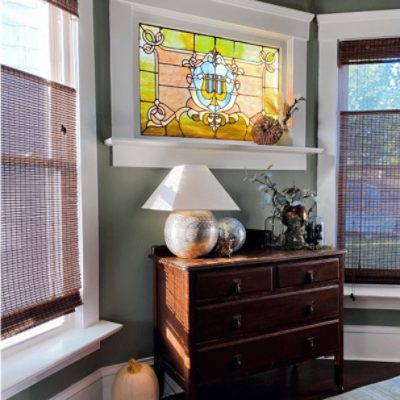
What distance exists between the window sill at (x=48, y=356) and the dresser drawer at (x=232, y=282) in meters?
0.53

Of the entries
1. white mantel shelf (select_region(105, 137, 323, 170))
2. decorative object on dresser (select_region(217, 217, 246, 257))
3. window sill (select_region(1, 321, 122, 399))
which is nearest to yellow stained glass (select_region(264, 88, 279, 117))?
white mantel shelf (select_region(105, 137, 323, 170))

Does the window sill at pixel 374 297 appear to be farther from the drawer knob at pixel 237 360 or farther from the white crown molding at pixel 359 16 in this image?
the white crown molding at pixel 359 16

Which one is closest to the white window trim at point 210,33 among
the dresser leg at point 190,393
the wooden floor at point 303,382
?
the dresser leg at point 190,393

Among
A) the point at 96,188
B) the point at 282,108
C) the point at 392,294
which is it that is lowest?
the point at 392,294

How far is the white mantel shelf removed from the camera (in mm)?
2111

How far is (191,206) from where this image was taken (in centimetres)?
188

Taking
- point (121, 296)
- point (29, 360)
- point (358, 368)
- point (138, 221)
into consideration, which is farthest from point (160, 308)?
point (358, 368)

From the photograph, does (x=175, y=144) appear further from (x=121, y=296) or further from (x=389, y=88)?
(x=389, y=88)

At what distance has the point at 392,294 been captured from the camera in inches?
102

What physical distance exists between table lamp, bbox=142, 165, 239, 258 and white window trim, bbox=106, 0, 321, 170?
28 centimetres

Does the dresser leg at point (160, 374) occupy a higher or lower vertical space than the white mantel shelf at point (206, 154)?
lower

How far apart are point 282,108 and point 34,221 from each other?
5.71ft

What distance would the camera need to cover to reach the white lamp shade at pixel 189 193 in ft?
6.20

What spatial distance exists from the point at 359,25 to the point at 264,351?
2204 mm
